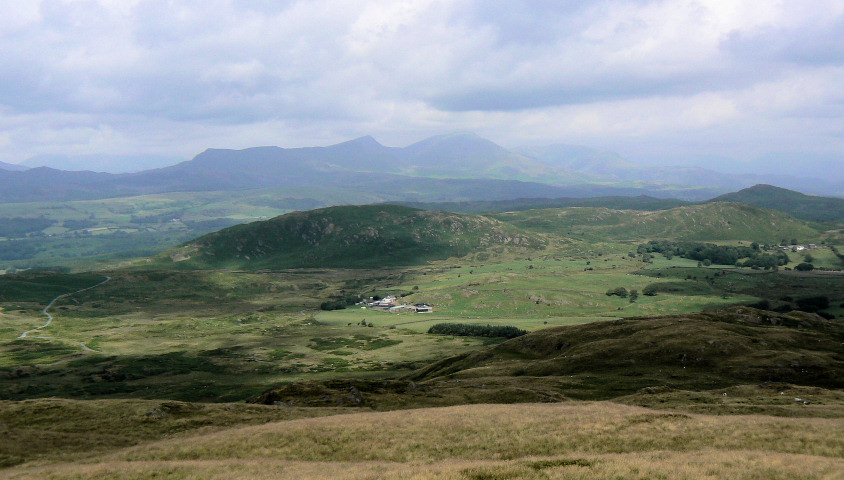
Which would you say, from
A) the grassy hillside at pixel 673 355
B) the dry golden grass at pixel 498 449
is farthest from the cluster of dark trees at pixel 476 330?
the dry golden grass at pixel 498 449

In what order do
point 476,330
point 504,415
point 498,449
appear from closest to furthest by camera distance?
1. point 498,449
2. point 504,415
3. point 476,330

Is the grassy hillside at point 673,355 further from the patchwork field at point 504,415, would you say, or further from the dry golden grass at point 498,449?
the dry golden grass at point 498,449

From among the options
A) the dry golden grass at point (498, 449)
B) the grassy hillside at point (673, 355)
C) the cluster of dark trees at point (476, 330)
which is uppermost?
the dry golden grass at point (498, 449)

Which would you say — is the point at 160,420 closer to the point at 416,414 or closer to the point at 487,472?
the point at 416,414

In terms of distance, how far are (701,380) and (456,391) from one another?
39.9m

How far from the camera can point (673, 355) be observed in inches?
3730

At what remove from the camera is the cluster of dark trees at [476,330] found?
579ft

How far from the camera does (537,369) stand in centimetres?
9981

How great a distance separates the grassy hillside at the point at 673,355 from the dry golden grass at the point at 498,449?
3122 cm

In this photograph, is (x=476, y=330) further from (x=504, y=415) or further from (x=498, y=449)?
(x=498, y=449)

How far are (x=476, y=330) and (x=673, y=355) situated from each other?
316ft

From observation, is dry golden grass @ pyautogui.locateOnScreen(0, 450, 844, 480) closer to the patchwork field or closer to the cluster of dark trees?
the patchwork field

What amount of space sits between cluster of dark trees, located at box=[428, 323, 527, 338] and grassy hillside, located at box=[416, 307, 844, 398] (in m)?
44.8

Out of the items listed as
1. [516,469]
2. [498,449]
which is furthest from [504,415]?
[516,469]
